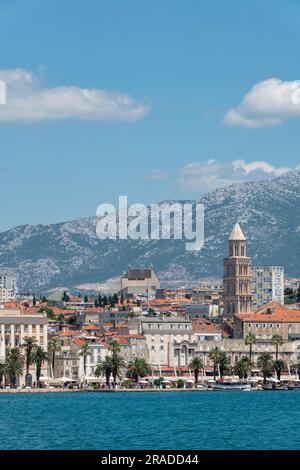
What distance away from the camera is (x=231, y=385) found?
14612 cm

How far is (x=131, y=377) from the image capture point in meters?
150

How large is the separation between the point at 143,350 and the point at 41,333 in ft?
53.1

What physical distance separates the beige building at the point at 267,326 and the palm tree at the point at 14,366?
41125mm

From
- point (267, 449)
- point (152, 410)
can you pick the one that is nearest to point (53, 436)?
point (267, 449)

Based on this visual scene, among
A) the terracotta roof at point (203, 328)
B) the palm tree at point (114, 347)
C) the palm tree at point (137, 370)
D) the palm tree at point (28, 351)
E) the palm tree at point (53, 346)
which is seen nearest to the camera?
the palm tree at point (28, 351)

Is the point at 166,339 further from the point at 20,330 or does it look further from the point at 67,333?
the point at 20,330

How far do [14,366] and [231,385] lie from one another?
19.9 m

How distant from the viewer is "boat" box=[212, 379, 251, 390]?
5728 inches

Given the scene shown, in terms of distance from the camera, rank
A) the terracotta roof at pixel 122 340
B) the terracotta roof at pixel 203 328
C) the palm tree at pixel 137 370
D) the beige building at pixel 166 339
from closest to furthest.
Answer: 1. the palm tree at pixel 137 370
2. the terracotta roof at pixel 122 340
3. the beige building at pixel 166 339
4. the terracotta roof at pixel 203 328

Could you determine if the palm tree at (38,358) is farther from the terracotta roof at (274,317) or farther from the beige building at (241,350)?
the terracotta roof at (274,317)

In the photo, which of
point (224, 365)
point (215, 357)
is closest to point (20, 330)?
point (215, 357)

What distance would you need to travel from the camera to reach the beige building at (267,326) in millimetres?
178875

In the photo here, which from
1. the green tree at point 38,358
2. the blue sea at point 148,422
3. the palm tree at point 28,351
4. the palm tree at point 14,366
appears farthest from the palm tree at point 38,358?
the blue sea at point 148,422

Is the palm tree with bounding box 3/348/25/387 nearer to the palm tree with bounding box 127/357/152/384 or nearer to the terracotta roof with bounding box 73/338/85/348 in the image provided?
the palm tree with bounding box 127/357/152/384
